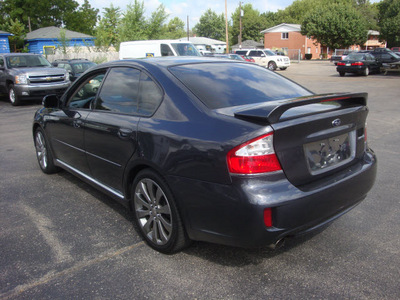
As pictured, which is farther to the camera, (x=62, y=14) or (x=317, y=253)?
(x=62, y=14)

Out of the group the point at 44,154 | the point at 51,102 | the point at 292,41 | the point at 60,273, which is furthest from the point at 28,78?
the point at 292,41

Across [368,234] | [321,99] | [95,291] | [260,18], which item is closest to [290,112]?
[321,99]

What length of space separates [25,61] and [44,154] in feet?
36.5

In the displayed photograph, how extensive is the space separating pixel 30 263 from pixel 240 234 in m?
1.75

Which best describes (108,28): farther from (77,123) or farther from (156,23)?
(77,123)

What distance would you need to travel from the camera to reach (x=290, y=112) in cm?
271

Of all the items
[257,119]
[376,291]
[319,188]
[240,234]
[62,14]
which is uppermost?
[62,14]

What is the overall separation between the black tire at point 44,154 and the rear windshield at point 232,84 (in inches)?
105

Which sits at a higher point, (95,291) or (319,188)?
(319,188)

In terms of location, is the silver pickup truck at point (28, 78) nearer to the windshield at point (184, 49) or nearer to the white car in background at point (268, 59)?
the windshield at point (184, 49)

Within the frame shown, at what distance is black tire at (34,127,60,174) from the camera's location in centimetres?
515

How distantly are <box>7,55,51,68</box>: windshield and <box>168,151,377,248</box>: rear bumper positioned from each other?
550 inches

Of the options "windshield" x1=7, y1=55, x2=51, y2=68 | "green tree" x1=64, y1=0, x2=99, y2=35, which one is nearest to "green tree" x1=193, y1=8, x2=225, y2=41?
"green tree" x1=64, y1=0, x2=99, y2=35

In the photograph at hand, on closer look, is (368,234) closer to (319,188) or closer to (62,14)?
(319,188)
